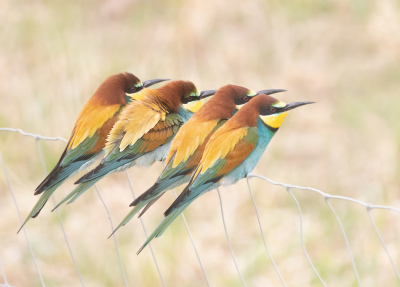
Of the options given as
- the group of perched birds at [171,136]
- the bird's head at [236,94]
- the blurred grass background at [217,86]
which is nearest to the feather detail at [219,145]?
the group of perched birds at [171,136]

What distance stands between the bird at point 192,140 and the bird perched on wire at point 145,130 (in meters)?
0.07

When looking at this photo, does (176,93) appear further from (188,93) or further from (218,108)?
(218,108)

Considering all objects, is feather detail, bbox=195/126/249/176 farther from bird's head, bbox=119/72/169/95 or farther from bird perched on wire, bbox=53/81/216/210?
bird's head, bbox=119/72/169/95

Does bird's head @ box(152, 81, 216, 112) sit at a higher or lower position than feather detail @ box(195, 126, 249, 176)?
higher

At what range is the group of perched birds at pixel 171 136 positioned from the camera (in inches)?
58.8

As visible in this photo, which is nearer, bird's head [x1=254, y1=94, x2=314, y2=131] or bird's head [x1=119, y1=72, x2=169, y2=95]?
bird's head [x1=254, y1=94, x2=314, y2=131]

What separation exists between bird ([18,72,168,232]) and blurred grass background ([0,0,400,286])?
1.26 m

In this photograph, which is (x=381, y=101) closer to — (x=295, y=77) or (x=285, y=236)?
(x=295, y=77)

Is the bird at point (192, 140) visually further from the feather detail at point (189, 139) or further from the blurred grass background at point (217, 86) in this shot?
the blurred grass background at point (217, 86)

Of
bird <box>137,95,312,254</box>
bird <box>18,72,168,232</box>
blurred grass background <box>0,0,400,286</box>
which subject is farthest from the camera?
blurred grass background <box>0,0,400,286</box>

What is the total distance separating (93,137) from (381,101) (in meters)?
4.74

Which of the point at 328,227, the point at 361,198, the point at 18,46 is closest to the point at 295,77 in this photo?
the point at 361,198

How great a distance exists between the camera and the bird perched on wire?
5.04ft

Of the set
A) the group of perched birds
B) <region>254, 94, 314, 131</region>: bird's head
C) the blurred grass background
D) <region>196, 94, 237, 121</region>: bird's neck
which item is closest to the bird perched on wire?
the group of perched birds
